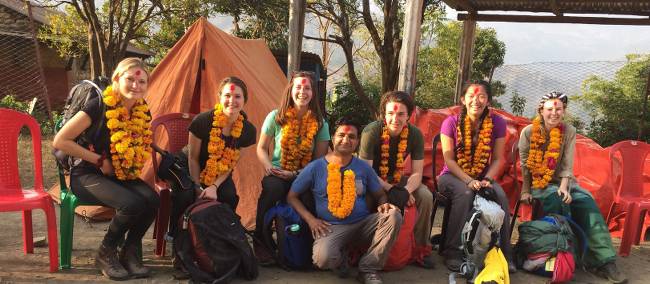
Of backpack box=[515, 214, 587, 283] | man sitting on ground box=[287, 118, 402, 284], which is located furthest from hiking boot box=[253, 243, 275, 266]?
backpack box=[515, 214, 587, 283]

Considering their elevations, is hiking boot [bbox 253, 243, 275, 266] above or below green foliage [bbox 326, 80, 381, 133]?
below

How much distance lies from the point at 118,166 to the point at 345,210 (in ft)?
4.85

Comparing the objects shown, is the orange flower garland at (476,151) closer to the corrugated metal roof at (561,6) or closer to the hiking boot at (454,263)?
the hiking boot at (454,263)

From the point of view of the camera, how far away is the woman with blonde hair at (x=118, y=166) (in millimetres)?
3188

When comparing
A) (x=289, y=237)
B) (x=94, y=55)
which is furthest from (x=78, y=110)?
(x=94, y=55)

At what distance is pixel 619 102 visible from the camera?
1103 cm

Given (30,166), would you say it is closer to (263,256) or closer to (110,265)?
(110,265)

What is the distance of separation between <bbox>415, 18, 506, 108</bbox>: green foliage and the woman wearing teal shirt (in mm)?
9995

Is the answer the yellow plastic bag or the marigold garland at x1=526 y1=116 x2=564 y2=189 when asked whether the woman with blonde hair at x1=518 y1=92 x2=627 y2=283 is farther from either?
the yellow plastic bag

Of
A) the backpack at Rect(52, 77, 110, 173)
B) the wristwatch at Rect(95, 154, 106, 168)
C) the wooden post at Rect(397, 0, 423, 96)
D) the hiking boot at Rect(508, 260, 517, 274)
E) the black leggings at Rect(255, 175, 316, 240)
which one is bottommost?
the hiking boot at Rect(508, 260, 517, 274)

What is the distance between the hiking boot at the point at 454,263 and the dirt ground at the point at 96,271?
0.05 meters

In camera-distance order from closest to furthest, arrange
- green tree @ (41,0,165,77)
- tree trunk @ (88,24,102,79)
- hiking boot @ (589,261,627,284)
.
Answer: hiking boot @ (589,261,627,284)
green tree @ (41,0,165,77)
tree trunk @ (88,24,102,79)

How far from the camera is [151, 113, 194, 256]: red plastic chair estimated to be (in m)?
3.71

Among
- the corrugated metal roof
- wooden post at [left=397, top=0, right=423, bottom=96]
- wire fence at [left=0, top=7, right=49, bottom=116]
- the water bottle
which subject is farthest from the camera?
Answer: wire fence at [left=0, top=7, right=49, bottom=116]
